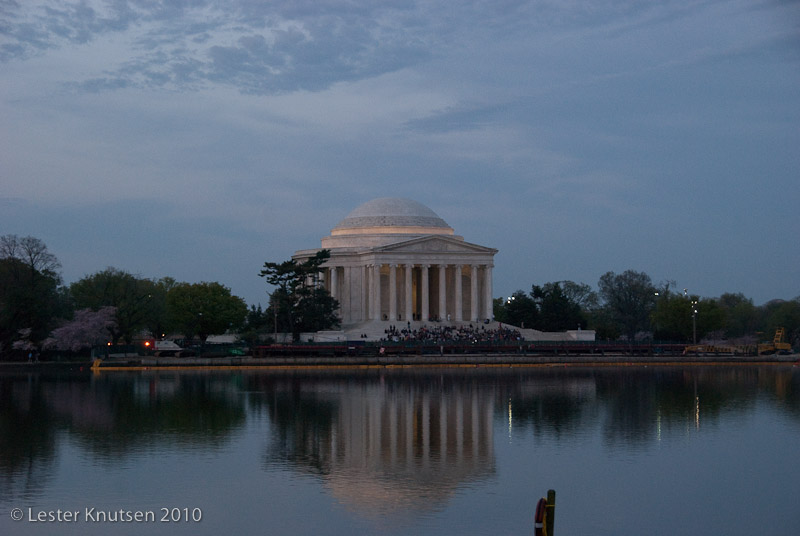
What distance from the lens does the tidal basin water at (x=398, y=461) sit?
24648mm

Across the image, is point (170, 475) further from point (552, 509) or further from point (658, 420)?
point (658, 420)

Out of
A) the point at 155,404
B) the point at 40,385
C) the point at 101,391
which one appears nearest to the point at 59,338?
the point at 40,385

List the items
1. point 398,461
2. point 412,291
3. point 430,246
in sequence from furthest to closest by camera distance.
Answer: point 412,291 < point 430,246 < point 398,461

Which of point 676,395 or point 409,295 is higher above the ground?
point 409,295

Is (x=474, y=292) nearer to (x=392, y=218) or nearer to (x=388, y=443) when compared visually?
(x=392, y=218)

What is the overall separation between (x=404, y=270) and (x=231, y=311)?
2320 centimetres

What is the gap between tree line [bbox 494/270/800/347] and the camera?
397ft

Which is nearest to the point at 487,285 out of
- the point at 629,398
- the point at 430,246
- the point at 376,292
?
the point at 430,246

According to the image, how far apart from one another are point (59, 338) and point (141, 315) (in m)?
15.3

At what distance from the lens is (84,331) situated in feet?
305

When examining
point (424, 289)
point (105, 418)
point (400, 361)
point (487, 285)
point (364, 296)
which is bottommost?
point (105, 418)

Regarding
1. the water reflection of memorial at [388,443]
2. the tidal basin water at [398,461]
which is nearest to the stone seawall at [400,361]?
the tidal basin water at [398,461]

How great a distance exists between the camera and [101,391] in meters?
59.7

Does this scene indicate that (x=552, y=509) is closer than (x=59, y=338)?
Yes
